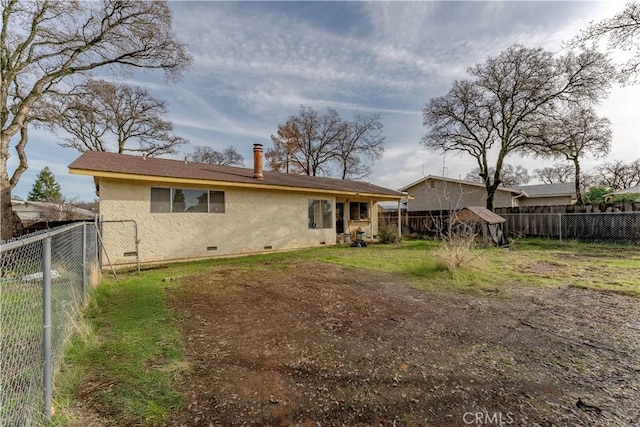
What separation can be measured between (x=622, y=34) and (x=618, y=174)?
1275 inches

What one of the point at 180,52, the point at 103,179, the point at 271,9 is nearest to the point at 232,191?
the point at 103,179

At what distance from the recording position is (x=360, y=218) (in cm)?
1622

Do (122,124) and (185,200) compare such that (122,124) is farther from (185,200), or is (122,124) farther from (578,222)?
(578,222)

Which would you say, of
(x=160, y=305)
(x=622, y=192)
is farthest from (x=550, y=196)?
(x=160, y=305)

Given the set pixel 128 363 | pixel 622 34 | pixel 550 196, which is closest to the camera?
pixel 128 363

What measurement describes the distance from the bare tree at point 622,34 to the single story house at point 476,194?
42.7 ft

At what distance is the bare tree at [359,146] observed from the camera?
1141 inches

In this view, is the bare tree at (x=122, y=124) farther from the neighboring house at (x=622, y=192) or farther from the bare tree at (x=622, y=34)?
the neighboring house at (x=622, y=192)

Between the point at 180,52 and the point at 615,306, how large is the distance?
54.4 feet

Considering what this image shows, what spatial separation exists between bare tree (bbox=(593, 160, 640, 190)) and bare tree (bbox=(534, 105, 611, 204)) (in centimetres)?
1712

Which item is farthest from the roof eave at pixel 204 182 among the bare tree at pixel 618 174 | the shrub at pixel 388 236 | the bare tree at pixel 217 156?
the bare tree at pixel 618 174

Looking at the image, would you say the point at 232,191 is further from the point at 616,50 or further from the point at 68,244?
the point at 616,50

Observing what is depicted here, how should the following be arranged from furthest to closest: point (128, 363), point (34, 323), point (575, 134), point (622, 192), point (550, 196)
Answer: point (550, 196)
point (622, 192)
point (575, 134)
point (34, 323)
point (128, 363)

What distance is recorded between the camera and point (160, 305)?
4910 millimetres
